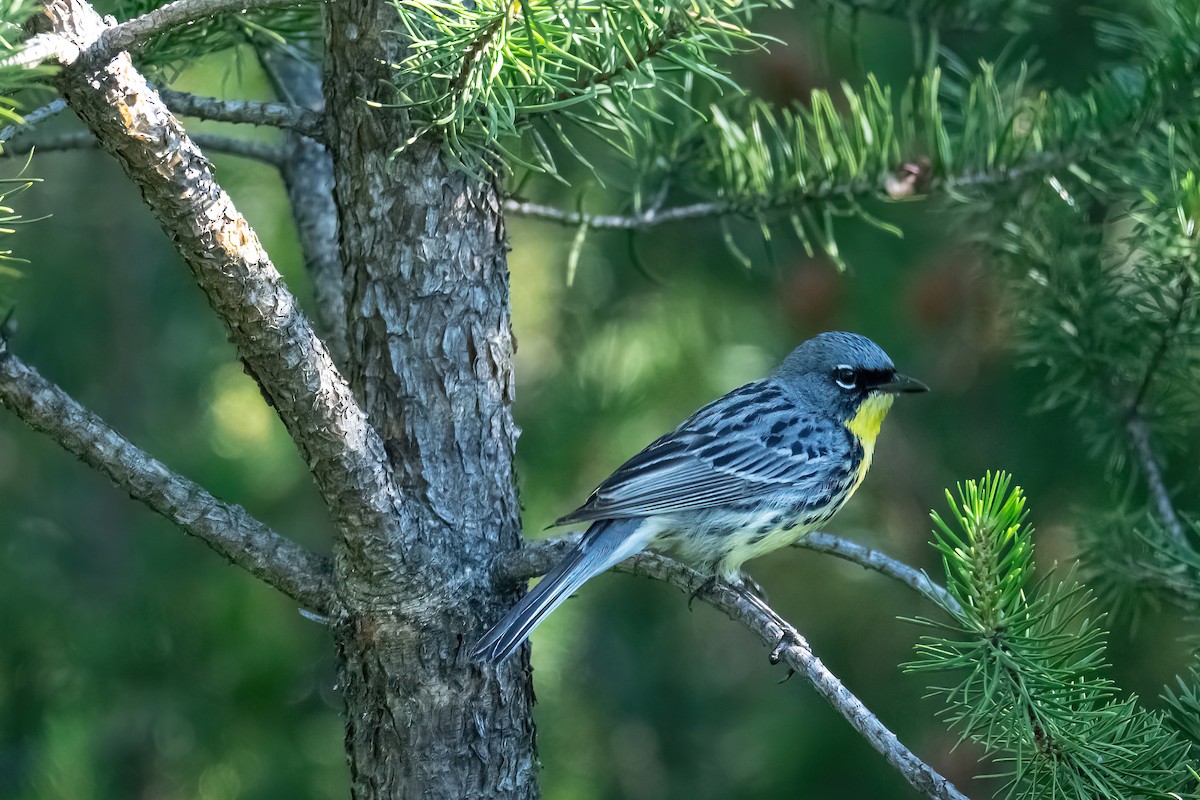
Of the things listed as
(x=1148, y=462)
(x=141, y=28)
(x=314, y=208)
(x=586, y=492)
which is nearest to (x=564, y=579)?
Result: (x=314, y=208)

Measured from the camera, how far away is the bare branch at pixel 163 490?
71.2 inches

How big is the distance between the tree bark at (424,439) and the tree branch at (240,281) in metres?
0.13

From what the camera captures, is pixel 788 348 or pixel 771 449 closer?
pixel 771 449

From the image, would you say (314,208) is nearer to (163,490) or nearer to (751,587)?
(163,490)

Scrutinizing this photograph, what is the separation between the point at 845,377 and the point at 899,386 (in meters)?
0.18

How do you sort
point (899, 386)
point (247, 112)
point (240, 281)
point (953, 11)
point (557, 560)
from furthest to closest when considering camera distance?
1. point (899, 386)
2. point (953, 11)
3. point (557, 560)
4. point (247, 112)
5. point (240, 281)

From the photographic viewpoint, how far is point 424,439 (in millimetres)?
2172

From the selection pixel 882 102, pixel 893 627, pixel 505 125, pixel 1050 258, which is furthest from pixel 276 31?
pixel 893 627

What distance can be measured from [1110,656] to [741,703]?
3.98 ft

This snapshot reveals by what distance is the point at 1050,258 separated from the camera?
111 inches

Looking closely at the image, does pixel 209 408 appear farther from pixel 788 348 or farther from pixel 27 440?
pixel 788 348

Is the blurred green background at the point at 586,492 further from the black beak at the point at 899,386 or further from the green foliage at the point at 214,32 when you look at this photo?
the green foliage at the point at 214,32

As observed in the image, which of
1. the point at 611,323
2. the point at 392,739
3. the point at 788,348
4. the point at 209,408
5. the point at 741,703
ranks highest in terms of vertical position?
the point at 209,408

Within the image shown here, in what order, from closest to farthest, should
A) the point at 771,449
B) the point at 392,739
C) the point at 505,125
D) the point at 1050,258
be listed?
1. the point at 505,125
2. the point at 392,739
3. the point at 1050,258
4. the point at 771,449
